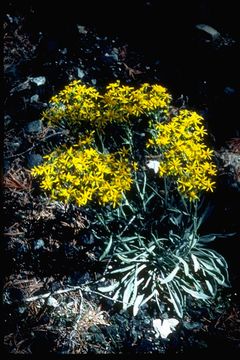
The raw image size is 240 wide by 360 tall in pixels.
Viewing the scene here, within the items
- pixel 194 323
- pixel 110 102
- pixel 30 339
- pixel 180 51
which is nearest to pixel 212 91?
pixel 180 51

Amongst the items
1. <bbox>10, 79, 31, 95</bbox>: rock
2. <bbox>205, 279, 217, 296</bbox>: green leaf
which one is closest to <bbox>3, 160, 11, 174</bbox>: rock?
<bbox>10, 79, 31, 95</bbox>: rock

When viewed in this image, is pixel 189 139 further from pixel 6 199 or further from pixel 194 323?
pixel 6 199


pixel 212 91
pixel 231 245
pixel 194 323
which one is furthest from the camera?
pixel 212 91

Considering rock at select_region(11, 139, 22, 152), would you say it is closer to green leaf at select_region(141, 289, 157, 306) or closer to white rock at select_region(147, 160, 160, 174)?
white rock at select_region(147, 160, 160, 174)

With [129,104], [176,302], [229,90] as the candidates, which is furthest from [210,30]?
[176,302]

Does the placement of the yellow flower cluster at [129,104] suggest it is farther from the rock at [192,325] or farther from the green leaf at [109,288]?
the rock at [192,325]

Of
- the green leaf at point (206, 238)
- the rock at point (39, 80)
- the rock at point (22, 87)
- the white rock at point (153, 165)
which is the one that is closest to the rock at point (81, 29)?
the rock at point (39, 80)
